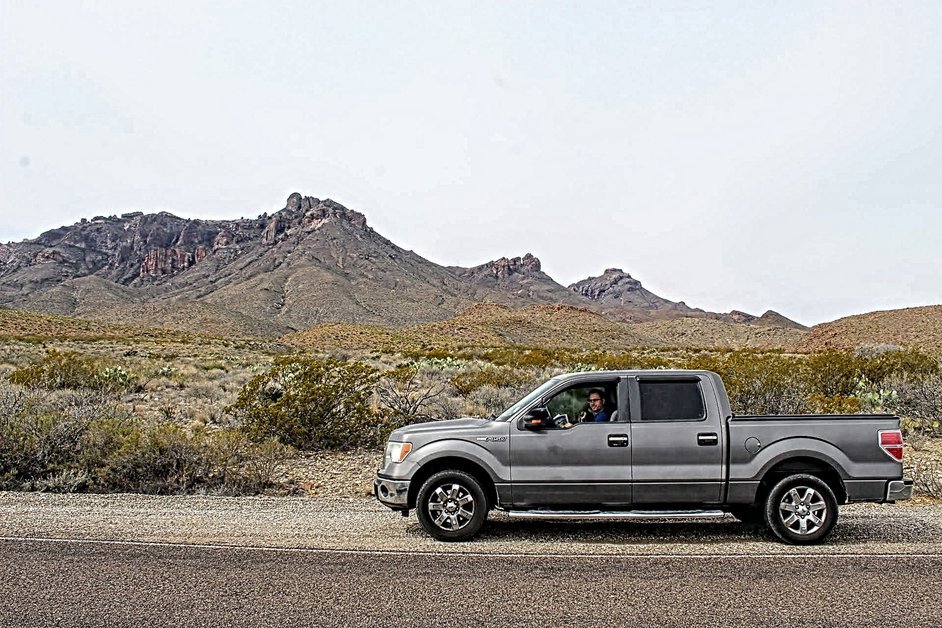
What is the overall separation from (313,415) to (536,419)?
8.36m

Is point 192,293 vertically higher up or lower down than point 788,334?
higher up

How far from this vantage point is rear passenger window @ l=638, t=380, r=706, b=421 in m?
7.92

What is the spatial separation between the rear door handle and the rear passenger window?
191 mm

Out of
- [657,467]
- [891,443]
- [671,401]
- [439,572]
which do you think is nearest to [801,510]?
[891,443]

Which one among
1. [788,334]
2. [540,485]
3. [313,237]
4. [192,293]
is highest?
[313,237]

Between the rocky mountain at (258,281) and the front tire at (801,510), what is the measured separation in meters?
107

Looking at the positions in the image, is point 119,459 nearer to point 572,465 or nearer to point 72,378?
point 572,465

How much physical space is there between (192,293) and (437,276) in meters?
53.4

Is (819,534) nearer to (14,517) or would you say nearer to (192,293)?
(14,517)

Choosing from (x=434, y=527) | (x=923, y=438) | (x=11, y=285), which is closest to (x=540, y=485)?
(x=434, y=527)

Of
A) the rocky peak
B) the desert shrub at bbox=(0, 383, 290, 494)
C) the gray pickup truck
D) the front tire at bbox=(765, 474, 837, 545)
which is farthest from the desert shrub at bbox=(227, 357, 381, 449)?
the rocky peak

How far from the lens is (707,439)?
7746 mm

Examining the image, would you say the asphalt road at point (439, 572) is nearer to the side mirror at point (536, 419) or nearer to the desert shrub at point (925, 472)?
the side mirror at point (536, 419)

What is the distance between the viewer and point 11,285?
Answer: 6560 inches
